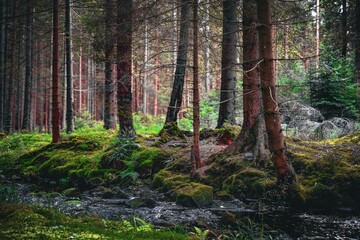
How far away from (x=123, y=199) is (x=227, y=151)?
2835 millimetres

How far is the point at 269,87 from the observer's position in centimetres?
577

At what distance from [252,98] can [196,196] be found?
9.37 ft

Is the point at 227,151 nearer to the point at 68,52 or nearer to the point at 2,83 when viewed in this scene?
the point at 68,52

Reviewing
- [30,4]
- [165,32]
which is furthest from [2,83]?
[165,32]

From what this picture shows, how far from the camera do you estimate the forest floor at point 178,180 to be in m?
5.61

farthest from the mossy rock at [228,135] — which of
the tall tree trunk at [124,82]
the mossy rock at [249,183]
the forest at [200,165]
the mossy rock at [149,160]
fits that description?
the tall tree trunk at [124,82]

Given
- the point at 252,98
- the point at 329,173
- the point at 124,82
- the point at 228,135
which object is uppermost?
the point at 124,82

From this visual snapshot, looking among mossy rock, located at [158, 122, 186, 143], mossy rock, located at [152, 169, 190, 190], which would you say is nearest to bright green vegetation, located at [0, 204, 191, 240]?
mossy rock, located at [152, 169, 190, 190]

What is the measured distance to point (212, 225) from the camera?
208 inches

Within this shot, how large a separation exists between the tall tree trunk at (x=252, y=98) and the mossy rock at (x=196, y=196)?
5.31 ft

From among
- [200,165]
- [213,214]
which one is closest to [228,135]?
[200,165]

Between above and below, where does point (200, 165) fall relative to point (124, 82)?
below

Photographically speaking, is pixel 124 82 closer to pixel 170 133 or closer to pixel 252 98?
pixel 170 133

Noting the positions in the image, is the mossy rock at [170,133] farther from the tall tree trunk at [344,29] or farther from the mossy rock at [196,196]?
the tall tree trunk at [344,29]
